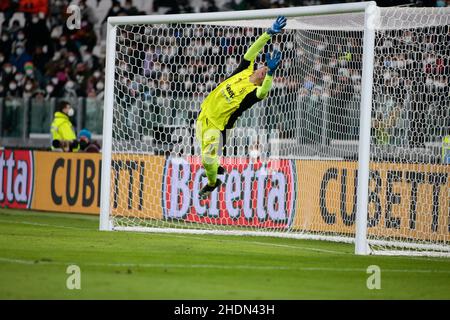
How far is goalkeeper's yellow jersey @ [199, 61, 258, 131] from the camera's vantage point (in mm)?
14164

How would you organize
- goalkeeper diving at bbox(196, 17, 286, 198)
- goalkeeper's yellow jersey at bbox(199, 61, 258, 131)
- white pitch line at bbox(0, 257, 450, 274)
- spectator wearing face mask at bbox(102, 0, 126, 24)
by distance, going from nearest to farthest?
1. white pitch line at bbox(0, 257, 450, 274)
2. goalkeeper diving at bbox(196, 17, 286, 198)
3. goalkeeper's yellow jersey at bbox(199, 61, 258, 131)
4. spectator wearing face mask at bbox(102, 0, 126, 24)

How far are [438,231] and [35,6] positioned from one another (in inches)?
709

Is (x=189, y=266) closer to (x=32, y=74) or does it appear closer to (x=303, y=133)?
(x=303, y=133)

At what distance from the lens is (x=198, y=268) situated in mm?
10000

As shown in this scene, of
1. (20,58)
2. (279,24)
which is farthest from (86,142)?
(279,24)

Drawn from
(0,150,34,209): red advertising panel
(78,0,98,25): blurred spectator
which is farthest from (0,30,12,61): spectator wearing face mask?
(0,150,34,209): red advertising panel

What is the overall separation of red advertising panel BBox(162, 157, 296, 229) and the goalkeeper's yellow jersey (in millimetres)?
1874

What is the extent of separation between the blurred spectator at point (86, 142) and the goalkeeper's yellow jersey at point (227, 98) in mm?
7173

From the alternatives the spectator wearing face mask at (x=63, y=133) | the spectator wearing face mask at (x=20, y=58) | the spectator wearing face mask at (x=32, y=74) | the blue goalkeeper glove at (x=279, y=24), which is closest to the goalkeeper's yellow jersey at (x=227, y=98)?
the blue goalkeeper glove at (x=279, y=24)

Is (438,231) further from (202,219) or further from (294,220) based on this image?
(202,219)

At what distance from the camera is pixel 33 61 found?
27.6 metres

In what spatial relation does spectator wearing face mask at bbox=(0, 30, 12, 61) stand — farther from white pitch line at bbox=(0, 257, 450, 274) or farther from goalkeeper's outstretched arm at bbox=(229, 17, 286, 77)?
white pitch line at bbox=(0, 257, 450, 274)
